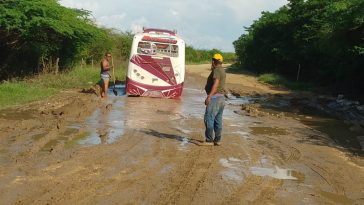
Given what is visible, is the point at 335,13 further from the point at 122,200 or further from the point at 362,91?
the point at 122,200

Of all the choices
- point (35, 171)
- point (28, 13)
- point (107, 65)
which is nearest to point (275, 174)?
point (35, 171)

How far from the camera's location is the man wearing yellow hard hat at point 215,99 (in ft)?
33.5

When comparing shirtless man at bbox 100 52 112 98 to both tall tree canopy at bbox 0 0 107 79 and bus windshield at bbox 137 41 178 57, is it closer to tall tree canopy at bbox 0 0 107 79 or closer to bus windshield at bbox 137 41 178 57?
bus windshield at bbox 137 41 178 57

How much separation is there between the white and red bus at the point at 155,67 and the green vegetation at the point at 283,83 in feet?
41.5

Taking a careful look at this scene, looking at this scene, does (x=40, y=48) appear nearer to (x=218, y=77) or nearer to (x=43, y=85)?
(x=43, y=85)

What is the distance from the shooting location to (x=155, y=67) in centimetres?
1944

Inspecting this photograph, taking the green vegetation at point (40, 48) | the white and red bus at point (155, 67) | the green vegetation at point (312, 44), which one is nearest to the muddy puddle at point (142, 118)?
the white and red bus at point (155, 67)

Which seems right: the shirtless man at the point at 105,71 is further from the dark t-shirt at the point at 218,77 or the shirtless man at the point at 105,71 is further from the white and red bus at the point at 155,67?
the dark t-shirt at the point at 218,77

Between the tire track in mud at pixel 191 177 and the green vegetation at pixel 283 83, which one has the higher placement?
the tire track in mud at pixel 191 177

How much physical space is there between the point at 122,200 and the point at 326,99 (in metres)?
18.8

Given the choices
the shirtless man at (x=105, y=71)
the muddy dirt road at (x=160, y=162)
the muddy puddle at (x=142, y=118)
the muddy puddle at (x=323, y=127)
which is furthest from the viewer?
the shirtless man at (x=105, y=71)

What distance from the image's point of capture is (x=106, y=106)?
52.4ft

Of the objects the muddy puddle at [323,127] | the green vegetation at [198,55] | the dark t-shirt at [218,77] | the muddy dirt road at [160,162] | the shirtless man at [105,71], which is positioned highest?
the dark t-shirt at [218,77]

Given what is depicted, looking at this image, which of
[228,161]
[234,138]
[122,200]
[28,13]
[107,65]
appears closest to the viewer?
[122,200]
